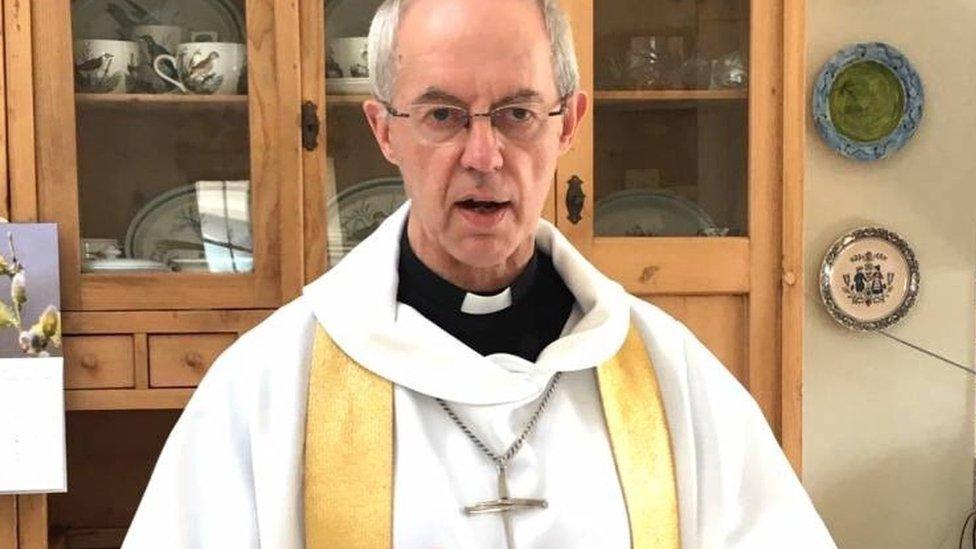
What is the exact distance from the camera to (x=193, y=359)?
5.14 ft

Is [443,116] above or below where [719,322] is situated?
above

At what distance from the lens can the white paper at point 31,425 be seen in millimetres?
1502

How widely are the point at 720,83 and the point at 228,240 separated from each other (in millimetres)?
741

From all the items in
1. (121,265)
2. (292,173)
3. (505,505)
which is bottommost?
(505,505)

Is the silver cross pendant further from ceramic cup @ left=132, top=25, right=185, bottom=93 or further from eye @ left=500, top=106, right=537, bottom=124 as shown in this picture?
ceramic cup @ left=132, top=25, right=185, bottom=93

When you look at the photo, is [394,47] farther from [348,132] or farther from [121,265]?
[121,265]

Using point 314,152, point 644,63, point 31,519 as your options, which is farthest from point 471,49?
point 31,519

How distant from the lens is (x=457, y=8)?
108cm

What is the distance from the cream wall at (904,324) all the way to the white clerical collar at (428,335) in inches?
35.3

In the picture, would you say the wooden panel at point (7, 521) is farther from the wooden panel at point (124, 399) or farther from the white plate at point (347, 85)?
the white plate at point (347, 85)

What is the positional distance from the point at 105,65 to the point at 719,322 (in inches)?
36.8

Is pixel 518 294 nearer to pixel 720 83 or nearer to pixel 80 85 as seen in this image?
pixel 720 83

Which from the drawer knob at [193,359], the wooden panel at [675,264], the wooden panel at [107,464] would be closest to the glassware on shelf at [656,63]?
the wooden panel at [675,264]

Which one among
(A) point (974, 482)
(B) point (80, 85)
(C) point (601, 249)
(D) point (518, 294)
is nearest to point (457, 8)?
(D) point (518, 294)
